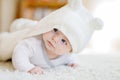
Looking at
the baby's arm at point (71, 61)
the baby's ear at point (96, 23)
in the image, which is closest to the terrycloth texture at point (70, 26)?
the baby's ear at point (96, 23)

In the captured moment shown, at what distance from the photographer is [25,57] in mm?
901

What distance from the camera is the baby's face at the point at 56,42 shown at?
0.91 m

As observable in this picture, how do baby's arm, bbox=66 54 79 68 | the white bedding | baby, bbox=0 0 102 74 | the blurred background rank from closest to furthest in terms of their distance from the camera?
the white bedding → baby, bbox=0 0 102 74 → baby's arm, bbox=66 54 79 68 → the blurred background

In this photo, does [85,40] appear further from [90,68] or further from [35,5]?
[35,5]

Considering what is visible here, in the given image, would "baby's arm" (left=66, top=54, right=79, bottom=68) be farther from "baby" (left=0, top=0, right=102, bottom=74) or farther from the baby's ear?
the baby's ear

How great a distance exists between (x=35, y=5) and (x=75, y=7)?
1747mm

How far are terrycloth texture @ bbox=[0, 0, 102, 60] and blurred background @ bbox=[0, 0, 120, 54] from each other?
1321 millimetres

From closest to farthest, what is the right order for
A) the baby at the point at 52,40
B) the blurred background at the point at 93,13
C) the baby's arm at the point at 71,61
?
the baby at the point at 52,40
the baby's arm at the point at 71,61
the blurred background at the point at 93,13

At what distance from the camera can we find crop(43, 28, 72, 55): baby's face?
913 mm

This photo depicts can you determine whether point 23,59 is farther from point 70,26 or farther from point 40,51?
point 70,26

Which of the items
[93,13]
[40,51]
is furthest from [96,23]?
[93,13]

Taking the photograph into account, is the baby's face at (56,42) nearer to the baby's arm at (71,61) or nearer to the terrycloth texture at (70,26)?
the terrycloth texture at (70,26)

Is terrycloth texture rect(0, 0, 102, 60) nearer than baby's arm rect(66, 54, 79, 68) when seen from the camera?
Yes

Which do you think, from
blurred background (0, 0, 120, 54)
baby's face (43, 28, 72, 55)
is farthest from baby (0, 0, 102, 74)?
blurred background (0, 0, 120, 54)
